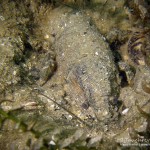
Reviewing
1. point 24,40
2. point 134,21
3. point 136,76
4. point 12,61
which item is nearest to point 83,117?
point 136,76

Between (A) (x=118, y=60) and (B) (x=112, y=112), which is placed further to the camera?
(A) (x=118, y=60)

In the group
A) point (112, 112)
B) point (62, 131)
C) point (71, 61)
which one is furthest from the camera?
point (71, 61)

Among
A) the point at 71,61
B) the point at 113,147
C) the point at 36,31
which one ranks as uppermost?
the point at 36,31

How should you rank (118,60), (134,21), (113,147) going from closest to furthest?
1. (113,147)
2. (118,60)
3. (134,21)

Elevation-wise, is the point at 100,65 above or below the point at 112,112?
above

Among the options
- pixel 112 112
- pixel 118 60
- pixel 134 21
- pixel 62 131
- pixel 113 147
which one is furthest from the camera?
pixel 134 21

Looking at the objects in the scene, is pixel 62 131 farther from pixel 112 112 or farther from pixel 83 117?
pixel 112 112

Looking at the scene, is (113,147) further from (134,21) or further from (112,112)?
(134,21)

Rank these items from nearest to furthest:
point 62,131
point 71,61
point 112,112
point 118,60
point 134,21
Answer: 1. point 62,131
2. point 112,112
3. point 71,61
4. point 118,60
5. point 134,21

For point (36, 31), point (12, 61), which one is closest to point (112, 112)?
point (12, 61)
